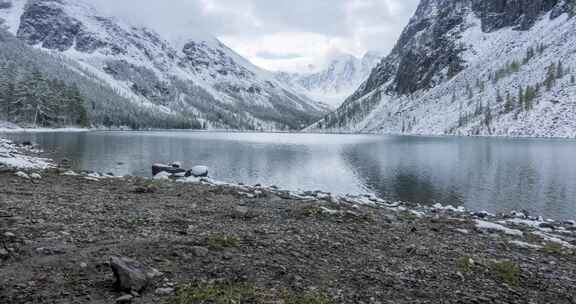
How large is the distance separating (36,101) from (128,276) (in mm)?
154553

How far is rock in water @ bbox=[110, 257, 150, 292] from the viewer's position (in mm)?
8641

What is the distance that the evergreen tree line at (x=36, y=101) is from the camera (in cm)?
13388

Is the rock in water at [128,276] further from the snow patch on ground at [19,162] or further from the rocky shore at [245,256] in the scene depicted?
the snow patch on ground at [19,162]

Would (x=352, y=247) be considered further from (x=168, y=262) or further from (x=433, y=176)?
(x=433, y=176)

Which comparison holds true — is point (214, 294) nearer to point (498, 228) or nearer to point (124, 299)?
point (124, 299)

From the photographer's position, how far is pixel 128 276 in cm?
878

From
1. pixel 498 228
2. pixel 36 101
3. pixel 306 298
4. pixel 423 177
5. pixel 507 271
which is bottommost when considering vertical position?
pixel 423 177

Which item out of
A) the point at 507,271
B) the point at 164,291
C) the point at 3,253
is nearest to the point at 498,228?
the point at 507,271

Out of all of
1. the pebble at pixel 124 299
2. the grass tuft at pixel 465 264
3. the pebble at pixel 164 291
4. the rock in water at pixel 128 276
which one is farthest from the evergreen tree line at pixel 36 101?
the grass tuft at pixel 465 264

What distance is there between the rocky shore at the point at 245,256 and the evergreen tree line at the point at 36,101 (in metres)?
138

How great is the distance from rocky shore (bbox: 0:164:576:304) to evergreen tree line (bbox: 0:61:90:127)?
13819 cm

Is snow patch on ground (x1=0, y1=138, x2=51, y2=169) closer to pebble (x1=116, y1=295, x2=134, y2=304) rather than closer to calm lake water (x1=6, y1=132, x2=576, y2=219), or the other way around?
calm lake water (x1=6, y1=132, x2=576, y2=219)

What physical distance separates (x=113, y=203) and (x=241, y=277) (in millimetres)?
10201

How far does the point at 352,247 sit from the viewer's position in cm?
1402
